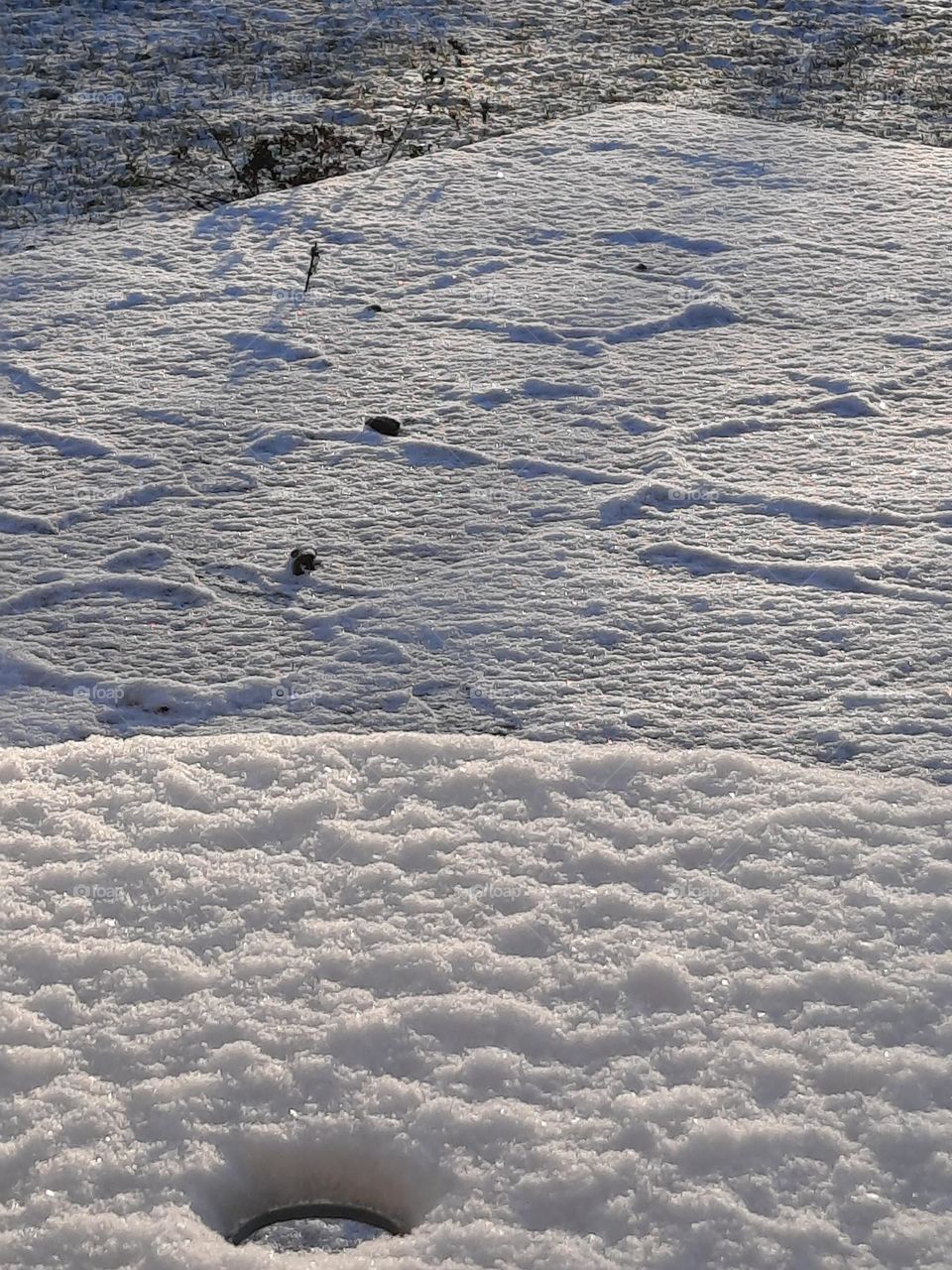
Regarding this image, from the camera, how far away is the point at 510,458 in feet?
13.2

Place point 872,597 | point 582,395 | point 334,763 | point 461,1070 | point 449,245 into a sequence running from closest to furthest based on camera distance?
point 461,1070 → point 334,763 → point 872,597 → point 582,395 → point 449,245

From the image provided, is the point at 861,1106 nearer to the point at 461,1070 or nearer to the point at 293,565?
the point at 461,1070

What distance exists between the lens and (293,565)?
3551 millimetres

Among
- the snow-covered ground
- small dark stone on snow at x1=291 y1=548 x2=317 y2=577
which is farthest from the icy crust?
the snow-covered ground

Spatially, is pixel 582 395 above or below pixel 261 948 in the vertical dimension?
above

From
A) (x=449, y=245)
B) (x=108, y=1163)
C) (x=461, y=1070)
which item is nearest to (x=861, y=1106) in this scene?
(x=461, y=1070)

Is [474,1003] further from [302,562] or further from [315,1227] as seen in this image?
[302,562]

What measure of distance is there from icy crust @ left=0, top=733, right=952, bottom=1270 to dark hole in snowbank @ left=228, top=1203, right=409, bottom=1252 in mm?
25

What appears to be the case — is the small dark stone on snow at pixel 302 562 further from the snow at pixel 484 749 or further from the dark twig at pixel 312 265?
the dark twig at pixel 312 265

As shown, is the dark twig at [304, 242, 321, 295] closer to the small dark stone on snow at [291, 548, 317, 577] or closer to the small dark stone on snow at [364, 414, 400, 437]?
the small dark stone on snow at [364, 414, 400, 437]

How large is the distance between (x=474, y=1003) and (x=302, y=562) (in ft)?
5.16

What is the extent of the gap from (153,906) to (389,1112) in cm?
64

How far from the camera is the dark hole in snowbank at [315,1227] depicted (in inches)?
78.0

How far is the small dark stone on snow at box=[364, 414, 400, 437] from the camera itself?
418 centimetres
